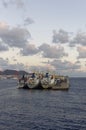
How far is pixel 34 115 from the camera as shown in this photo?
105375mm

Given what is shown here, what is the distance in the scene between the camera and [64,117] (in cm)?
10138

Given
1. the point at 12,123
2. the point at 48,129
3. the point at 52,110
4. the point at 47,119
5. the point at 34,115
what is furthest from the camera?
the point at 52,110

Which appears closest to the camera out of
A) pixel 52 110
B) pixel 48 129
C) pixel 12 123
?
pixel 48 129

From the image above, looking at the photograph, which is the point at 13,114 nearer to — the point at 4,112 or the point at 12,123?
the point at 4,112

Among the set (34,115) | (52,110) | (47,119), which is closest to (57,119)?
(47,119)

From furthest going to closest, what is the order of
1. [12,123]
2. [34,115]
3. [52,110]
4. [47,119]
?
[52,110] < [34,115] < [47,119] < [12,123]

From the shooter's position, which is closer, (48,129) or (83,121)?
(48,129)

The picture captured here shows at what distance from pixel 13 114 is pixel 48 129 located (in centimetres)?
2476

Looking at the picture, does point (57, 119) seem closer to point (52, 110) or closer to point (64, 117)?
point (64, 117)

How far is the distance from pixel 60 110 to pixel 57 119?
67.6ft

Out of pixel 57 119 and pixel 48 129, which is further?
pixel 57 119

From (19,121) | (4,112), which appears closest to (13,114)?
(4,112)

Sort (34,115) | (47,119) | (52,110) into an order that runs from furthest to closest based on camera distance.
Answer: (52,110), (34,115), (47,119)

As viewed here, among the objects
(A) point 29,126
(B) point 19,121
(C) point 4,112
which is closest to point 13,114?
(C) point 4,112
